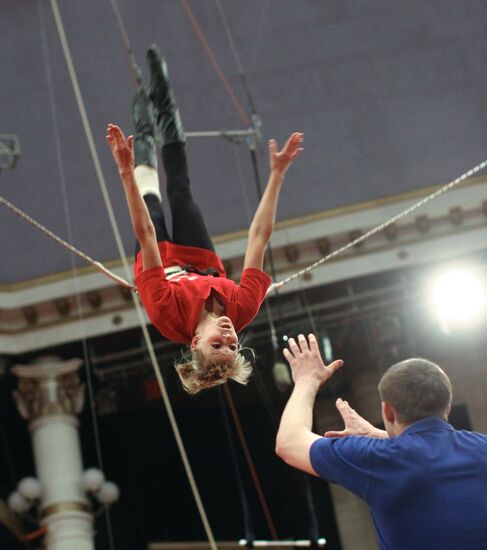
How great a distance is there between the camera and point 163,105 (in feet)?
14.4

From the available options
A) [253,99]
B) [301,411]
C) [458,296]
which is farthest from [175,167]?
[458,296]

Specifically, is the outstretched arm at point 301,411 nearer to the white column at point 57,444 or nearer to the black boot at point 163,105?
the black boot at point 163,105

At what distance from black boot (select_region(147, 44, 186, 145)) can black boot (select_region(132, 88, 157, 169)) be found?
0.05 metres

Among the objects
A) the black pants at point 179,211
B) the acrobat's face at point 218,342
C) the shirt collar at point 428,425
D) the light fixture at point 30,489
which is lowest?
the shirt collar at point 428,425

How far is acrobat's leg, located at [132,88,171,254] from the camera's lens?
157 inches

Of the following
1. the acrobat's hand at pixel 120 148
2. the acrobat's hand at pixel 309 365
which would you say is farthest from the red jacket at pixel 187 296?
the acrobat's hand at pixel 309 365

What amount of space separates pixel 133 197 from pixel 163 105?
1182mm

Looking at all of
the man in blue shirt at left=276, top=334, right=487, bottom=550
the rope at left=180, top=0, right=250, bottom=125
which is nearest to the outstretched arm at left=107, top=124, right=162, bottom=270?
the man in blue shirt at left=276, top=334, right=487, bottom=550

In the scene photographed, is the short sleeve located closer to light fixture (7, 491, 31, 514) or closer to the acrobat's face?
the acrobat's face

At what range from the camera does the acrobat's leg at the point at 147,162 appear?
398 cm

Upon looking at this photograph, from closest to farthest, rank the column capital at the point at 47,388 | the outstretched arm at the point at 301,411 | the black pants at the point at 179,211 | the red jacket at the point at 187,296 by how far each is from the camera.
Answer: the outstretched arm at the point at 301,411 → the red jacket at the point at 187,296 → the black pants at the point at 179,211 → the column capital at the point at 47,388

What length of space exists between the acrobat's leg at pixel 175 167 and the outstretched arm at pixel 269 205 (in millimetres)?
426

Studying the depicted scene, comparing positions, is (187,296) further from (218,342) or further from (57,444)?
(57,444)

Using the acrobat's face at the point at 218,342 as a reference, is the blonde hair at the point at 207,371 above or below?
below
